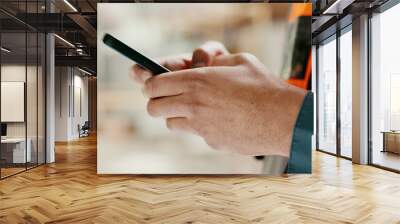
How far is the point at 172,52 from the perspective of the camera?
5230 mm

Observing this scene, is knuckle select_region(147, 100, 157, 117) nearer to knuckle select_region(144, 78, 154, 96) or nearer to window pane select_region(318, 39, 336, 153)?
knuckle select_region(144, 78, 154, 96)

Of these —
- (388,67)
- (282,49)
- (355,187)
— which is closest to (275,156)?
(355,187)

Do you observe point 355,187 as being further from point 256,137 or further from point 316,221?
point 316,221

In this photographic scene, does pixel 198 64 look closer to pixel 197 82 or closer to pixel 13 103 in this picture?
pixel 197 82

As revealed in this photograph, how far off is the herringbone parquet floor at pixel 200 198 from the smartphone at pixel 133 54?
5.26ft

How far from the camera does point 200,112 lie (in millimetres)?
4816

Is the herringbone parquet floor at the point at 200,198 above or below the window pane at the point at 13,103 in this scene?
below

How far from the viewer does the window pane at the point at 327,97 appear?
886 centimetres

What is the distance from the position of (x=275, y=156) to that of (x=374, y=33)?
11.9 feet

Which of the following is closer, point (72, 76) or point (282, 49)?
point (282, 49)

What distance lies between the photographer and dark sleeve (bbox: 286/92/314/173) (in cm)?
497

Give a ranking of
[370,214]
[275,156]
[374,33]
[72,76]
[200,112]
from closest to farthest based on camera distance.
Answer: [370,214] < [200,112] < [275,156] < [374,33] < [72,76]

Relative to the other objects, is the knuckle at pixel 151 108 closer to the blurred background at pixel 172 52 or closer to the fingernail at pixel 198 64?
the blurred background at pixel 172 52

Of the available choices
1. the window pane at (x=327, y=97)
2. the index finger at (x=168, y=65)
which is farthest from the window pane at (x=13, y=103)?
the window pane at (x=327, y=97)
